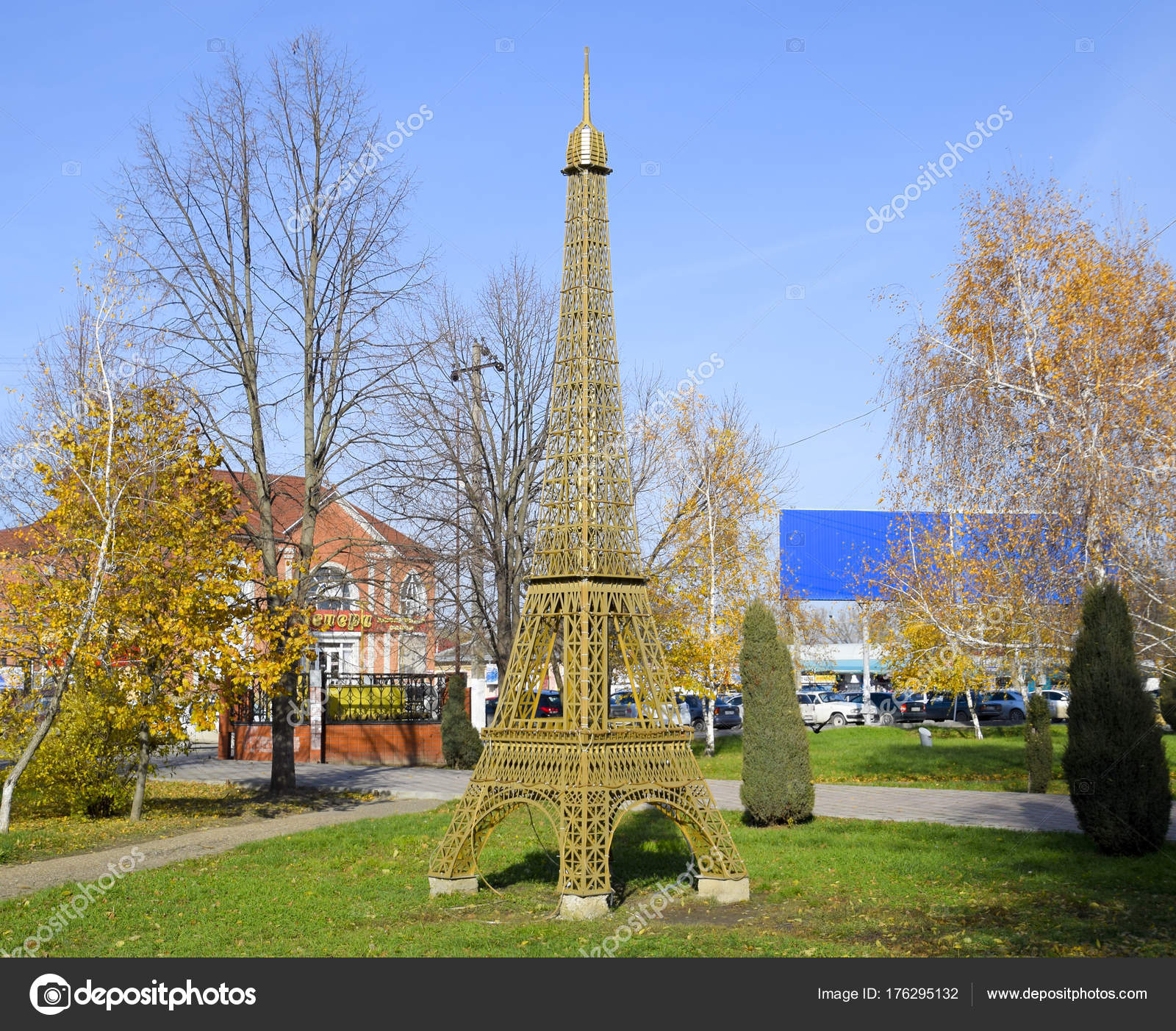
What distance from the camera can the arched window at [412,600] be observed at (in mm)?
21319

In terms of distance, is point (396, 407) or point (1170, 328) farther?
point (396, 407)

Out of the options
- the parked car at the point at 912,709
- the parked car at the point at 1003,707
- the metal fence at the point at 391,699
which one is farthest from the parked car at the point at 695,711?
the metal fence at the point at 391,699

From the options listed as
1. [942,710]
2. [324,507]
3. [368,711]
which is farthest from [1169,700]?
[324,507]

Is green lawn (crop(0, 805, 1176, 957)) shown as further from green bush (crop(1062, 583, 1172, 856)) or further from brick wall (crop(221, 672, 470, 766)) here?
brick wall (crop(221, 672, 470, 766))

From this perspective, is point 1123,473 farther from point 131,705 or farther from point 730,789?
point 131,705

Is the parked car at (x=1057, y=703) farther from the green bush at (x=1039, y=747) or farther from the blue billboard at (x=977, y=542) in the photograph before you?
the green bush at (x=1039, y=747)

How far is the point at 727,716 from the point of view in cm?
4169

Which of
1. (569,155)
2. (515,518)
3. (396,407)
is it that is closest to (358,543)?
(396,407)

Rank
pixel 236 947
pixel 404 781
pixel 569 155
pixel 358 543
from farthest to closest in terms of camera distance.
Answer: pixel 404 781
pixel 358 543
pixel 569 155
pixel 236 947

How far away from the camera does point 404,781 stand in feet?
71.8

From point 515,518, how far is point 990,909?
15.4m

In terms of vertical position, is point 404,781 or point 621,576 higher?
point 621,576

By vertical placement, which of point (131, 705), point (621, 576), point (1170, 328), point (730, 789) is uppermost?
point (1170, 328)
